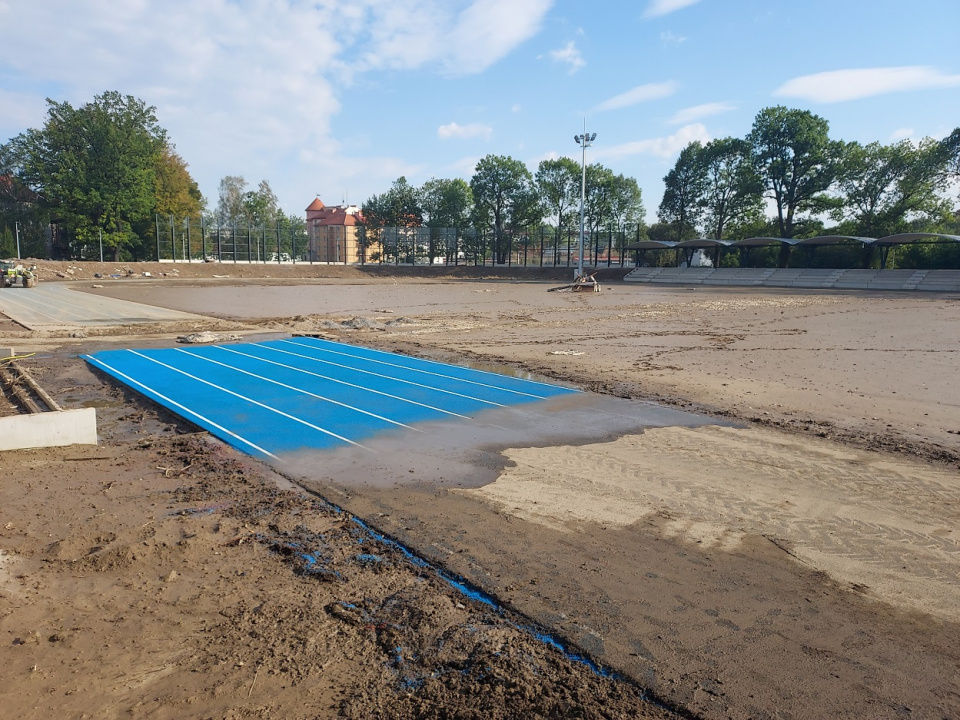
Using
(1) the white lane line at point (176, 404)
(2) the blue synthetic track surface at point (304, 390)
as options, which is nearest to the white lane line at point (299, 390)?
(2) the blue synthetic track surface at point (304, 390)

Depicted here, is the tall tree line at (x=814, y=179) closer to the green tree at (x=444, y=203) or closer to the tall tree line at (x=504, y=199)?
the tall tree line at (x=504, y=199)

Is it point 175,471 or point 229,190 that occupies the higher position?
point 229,190

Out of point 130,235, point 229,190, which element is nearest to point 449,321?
point 130,235

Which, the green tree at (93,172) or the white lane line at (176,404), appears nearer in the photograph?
the white lane line at (176,404)

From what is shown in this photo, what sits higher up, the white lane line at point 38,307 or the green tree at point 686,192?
Answer: the green tree at point 686,192

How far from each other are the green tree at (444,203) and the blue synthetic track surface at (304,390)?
62.1 meters

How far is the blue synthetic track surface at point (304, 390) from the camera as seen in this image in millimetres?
8492

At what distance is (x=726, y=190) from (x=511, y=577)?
69393mm

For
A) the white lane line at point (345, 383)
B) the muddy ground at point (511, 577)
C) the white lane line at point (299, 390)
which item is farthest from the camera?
the white lane line at point (345, 383)

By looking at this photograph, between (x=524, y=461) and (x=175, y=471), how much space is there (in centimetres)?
361

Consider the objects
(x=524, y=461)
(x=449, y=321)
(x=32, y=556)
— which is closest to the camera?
(x=32, y=556)

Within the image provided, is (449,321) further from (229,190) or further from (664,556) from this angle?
(229,190)

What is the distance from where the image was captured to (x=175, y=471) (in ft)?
22.4

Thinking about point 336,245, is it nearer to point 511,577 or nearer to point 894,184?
point 894,184
